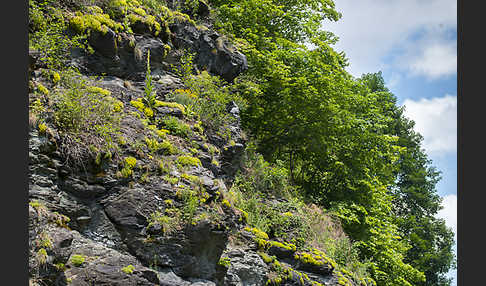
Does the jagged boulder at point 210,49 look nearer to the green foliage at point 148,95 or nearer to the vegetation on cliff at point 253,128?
the vegetation on cliff at point 253,128

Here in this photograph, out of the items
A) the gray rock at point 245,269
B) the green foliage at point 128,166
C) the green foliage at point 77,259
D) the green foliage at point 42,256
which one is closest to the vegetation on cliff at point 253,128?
the green foliage at point 128,166

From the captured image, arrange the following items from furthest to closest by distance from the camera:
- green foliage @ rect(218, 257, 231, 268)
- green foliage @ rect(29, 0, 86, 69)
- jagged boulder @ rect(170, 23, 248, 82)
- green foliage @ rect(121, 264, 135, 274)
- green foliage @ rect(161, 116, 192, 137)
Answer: jagged boulder @ rect(170, 23, 248, 82), green foliage @ rect(161, 116, 192, 137), green foliage @ rect(218, 257, 231, 268), green foliage @ rect(29, 0, 86, 69), green foliage @ rect(121, 264, 135, 274)

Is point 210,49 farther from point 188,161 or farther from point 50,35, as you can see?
point 50,35

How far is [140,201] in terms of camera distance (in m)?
6.59

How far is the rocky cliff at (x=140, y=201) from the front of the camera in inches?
222

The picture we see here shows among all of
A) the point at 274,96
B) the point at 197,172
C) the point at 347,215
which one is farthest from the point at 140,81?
the point at 347,215

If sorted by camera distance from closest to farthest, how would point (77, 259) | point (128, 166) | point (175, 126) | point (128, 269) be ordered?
point (77, 259) → point (128, 269) → point (128, 166) → point (175, 126)

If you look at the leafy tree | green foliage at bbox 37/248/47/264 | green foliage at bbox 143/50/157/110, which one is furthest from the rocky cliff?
the leafy tree

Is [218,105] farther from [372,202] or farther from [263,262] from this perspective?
[372,202]

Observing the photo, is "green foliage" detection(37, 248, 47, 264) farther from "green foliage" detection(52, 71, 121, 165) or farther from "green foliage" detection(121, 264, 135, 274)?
"green foliage" detection(52, 71, 121, 165)

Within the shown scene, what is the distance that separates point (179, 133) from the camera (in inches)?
343

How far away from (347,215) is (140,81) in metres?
11.2

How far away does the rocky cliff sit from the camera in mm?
5641

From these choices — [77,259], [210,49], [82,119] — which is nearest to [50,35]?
[82,119]
